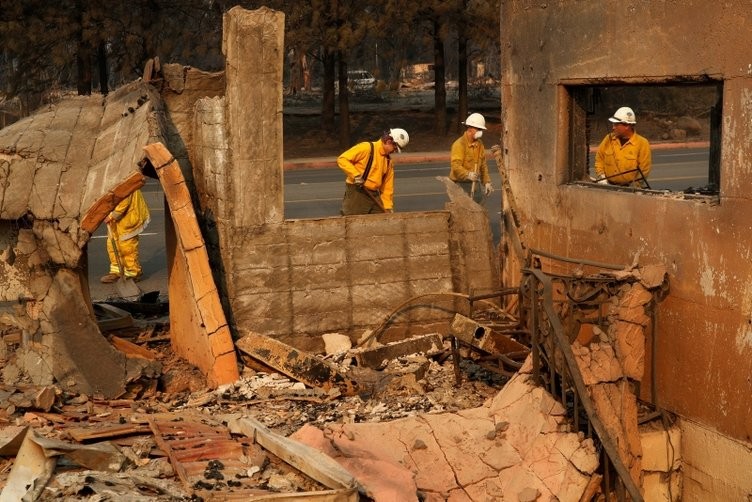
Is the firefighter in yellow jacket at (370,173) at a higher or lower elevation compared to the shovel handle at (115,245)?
higher

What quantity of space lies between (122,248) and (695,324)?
8224mm

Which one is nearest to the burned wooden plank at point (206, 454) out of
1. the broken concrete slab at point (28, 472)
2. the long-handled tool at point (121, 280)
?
the broken concrete slab at point (28, 472)

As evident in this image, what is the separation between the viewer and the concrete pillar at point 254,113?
10695 mm

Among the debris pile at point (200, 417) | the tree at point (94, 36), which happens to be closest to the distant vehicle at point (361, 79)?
the tree at point (94, 36)

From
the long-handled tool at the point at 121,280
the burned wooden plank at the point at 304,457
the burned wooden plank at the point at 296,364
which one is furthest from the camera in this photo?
the long-handled tool at the point at 121,280

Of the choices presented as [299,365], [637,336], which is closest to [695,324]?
[637,336]

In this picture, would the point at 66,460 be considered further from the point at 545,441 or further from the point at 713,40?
the point at 713,40

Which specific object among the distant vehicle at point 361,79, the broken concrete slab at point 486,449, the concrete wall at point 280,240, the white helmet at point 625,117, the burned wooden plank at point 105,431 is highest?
the distant vehicle at point 361,79

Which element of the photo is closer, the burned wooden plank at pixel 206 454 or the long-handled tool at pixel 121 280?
the burned wooden plank at pixel 206 454

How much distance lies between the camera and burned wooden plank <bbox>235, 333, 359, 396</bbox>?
1009 centimetres

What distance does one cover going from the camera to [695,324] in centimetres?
836

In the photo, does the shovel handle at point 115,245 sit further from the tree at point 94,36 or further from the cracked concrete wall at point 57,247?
the tree at point 94,36

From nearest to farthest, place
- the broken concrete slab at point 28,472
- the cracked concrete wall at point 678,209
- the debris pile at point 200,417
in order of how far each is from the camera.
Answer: the broken concrete slab at point 28,472, the debris pile at point 200,417, the cracked concrete wall at point 678,209

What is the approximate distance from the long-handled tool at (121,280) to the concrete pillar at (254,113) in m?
3.70
